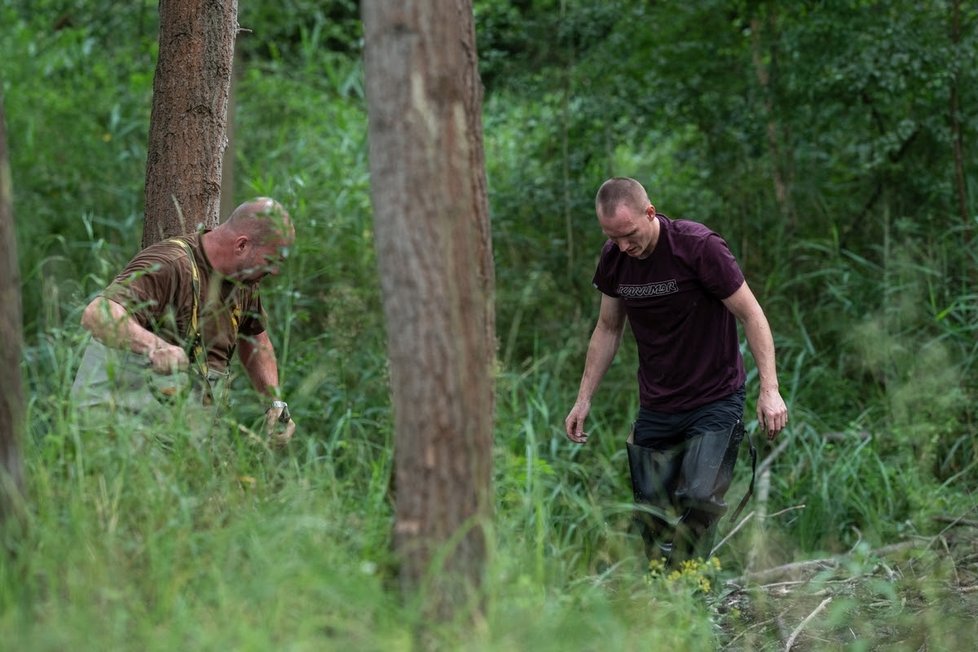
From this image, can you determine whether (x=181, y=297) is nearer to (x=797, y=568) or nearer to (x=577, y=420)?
(x=577, y=420)

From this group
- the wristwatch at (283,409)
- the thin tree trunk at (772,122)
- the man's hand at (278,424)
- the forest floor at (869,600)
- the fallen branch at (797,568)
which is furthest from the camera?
the thin tree trunk at (772,122)

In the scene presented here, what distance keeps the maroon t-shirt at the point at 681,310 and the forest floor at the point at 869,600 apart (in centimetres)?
100

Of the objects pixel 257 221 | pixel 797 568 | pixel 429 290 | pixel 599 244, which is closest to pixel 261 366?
pixel 257 221

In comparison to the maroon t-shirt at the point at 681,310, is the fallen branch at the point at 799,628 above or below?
below

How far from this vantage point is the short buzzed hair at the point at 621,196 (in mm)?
5375

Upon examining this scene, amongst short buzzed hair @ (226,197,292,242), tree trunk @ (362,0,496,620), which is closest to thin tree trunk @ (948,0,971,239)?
short buzzed hair @ (226,197,292,242)

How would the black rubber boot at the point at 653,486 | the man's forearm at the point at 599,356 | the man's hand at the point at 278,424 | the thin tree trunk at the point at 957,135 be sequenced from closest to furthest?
the man's hand at the point at 278,424 → the black rubber boot at the point at 653,486 → the man's forearm at the point at 599,356 → the thin tree trunk at the point at 957,135

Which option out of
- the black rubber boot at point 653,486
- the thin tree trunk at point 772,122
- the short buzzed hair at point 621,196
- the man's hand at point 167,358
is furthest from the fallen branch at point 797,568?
the thin tree trunk at point 772,122

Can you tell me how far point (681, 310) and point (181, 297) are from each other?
2.27 meters

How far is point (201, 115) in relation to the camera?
5559 mm

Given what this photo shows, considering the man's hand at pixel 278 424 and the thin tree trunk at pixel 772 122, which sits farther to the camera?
the thin tree trunk at pixel 772 122

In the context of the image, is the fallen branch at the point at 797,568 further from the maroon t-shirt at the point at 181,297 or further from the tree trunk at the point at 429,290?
the tree trunk at the point at 429,290

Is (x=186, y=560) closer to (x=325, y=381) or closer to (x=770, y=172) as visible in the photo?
(x=325, y=381)

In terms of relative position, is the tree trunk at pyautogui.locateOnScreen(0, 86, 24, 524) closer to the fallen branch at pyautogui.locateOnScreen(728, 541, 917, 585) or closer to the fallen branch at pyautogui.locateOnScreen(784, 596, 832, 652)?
the fallen branch at pyautogui.locateOnScreen(784, 596, 832, 652)
